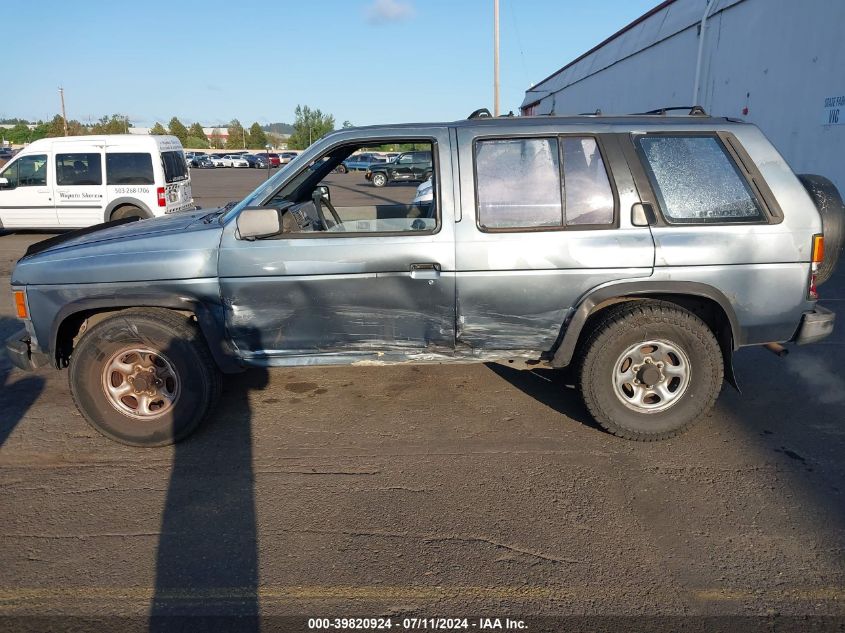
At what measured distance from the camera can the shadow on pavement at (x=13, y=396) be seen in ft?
13.9

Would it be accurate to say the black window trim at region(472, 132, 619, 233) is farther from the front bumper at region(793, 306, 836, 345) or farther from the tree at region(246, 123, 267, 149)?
the tree at region(246, 123, 267, 149)

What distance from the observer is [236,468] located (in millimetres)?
3635

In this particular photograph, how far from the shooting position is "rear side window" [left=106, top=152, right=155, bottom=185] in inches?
453

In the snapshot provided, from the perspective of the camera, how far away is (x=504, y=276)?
365 cm

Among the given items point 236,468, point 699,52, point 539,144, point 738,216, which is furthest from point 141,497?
point 699,52

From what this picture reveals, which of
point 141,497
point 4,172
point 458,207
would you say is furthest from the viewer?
point 4,172

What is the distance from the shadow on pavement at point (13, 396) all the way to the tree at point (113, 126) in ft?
279

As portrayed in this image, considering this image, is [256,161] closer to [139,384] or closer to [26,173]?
[26,173]

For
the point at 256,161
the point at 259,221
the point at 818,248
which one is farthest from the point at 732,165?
the point at 256,161

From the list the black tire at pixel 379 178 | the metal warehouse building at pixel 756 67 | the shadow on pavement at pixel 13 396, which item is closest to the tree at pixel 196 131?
the black tire at pixel 379 178

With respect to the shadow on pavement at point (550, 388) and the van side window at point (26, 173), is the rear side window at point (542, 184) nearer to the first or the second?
the shadow on pavement at point (550, 388)

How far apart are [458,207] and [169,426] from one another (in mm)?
2269

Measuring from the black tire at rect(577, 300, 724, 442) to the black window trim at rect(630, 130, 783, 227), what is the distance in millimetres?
527

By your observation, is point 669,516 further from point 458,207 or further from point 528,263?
point 458,207
